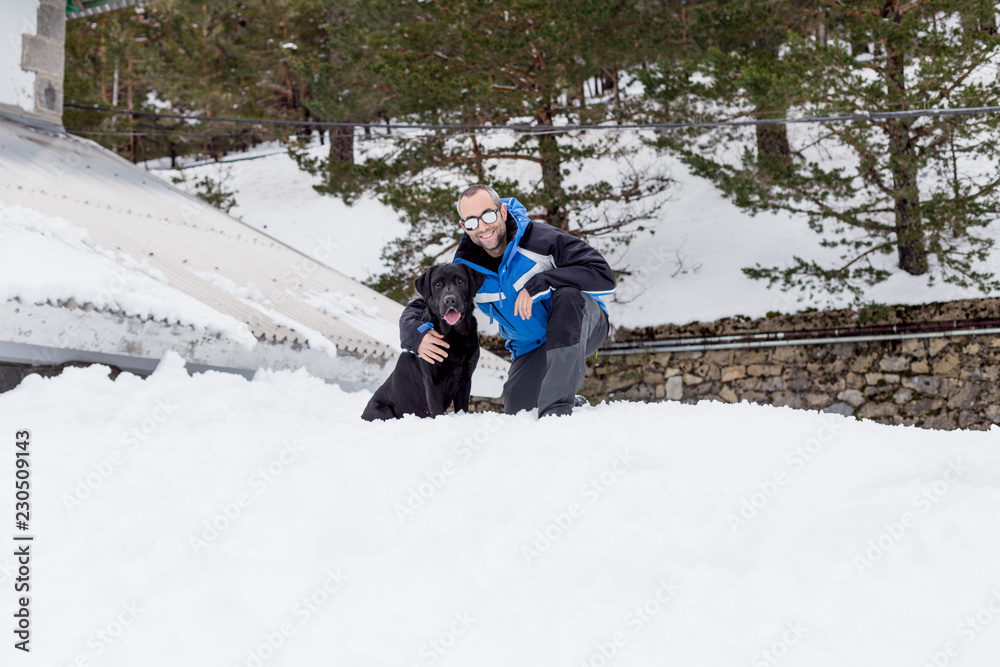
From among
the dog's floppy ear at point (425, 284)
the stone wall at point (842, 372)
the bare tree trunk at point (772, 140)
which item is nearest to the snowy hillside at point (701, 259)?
the stone wall at point (842, 372)

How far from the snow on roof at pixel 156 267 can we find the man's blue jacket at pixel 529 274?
4.57ft

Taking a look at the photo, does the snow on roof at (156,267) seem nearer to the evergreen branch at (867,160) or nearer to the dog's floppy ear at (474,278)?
the dog's floppy ear at (474,278)

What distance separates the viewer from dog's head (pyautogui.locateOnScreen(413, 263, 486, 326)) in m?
3.35

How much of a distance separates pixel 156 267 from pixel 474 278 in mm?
2342

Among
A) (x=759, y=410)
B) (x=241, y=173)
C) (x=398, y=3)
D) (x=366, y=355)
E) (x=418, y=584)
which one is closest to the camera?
(x=418, y=584)

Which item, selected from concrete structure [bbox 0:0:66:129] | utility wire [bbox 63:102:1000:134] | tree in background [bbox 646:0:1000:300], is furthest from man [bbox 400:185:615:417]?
tree in background [bbox 646:0:1000:300]

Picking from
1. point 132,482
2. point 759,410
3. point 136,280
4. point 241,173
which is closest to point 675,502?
point 759,410

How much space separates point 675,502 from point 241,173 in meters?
23.1

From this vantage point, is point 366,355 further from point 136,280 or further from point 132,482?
point 132,482

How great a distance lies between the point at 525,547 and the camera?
77.2 inches

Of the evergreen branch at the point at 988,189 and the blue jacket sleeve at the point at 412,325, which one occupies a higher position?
the evergreen branch at the point at 988,189

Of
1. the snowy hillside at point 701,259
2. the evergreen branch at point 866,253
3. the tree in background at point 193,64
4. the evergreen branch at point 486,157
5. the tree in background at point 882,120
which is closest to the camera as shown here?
the tree in background at point 882,120

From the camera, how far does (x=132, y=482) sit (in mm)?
2371

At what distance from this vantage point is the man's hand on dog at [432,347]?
3365 millimetres
